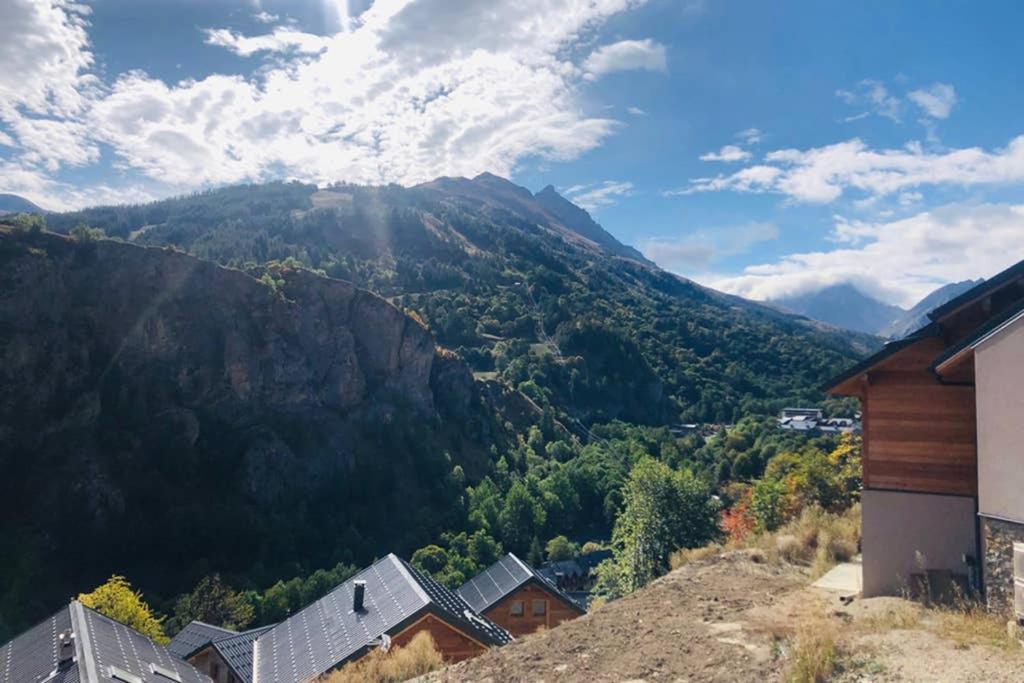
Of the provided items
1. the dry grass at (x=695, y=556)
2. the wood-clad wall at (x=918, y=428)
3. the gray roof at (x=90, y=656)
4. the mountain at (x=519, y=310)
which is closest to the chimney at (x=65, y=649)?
the gray roof at (x=90, y=656)

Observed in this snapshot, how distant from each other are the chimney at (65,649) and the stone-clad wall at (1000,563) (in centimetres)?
1463

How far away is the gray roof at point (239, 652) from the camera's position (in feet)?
59.5

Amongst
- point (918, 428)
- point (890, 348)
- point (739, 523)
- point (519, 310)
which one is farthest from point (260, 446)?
point (519, 310)

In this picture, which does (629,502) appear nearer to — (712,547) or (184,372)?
(712,547)

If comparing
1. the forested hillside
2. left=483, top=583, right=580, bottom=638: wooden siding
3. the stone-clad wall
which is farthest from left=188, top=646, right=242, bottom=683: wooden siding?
the stone-clad wall

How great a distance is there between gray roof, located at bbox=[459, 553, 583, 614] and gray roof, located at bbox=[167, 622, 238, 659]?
903 centimetres

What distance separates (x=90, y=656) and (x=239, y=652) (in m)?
7.87

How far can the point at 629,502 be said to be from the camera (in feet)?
70.3

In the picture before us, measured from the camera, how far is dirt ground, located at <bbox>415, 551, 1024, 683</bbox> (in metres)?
6.43

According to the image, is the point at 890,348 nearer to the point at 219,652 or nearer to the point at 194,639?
the point at 219,652

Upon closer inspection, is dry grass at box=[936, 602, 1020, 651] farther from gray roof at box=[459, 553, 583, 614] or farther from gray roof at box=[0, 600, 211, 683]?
gray roof at box=[459, 553, 583, 614]

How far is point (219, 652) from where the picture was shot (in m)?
19.2

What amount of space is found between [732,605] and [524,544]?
46533 mm

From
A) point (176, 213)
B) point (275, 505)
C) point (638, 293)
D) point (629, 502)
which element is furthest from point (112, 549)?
point (638, 293)
